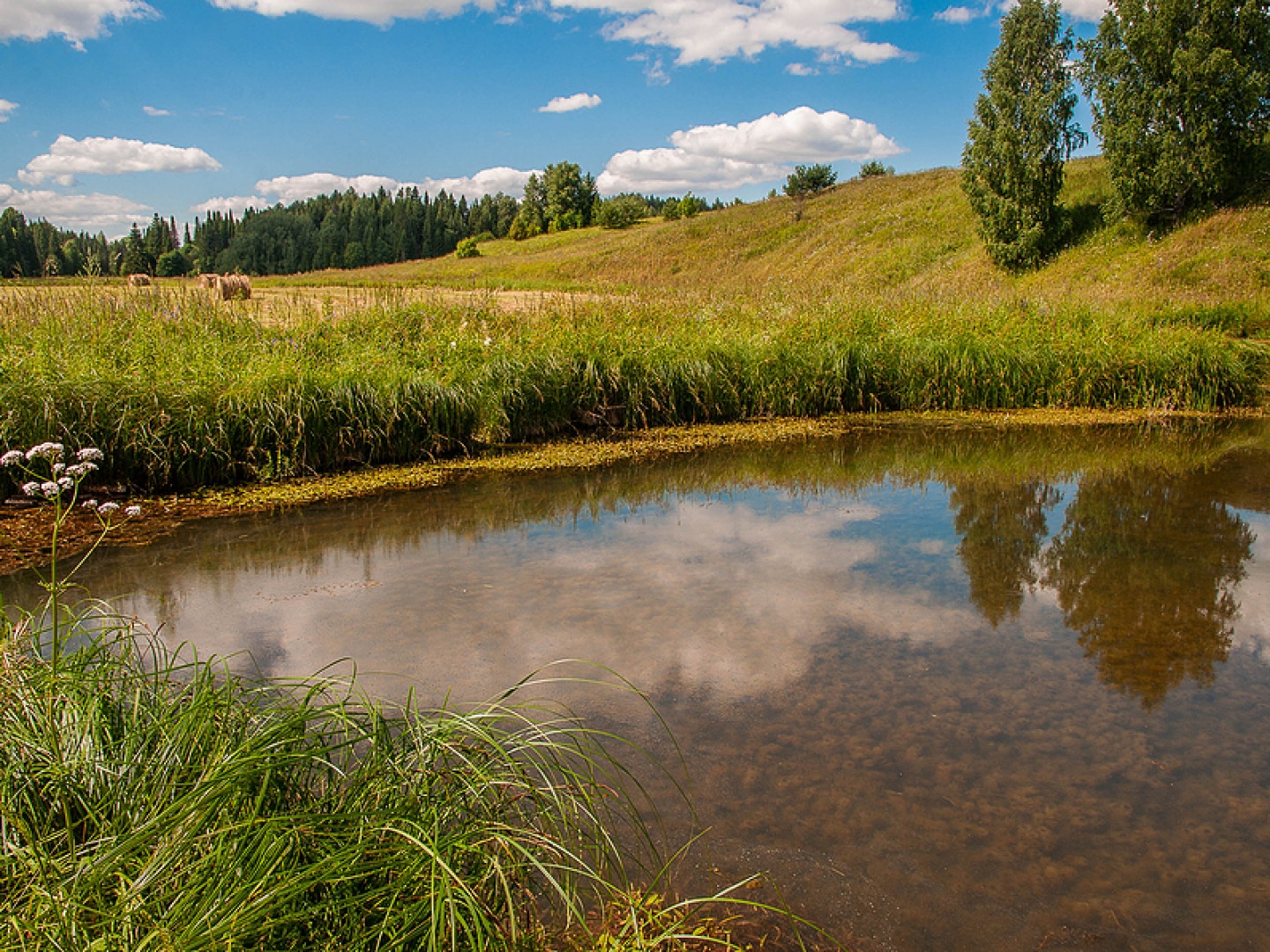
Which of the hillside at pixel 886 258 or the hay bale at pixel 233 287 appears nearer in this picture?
the hay bale at pixel 233 287

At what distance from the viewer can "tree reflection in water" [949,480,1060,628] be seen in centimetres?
408

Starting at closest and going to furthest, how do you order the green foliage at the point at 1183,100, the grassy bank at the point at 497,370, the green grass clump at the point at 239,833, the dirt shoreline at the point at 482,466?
the green grass clump at the point at 239,833 < the dirt shoreline at the point at 482,466 < the grassy bank at the point at 497,370 < the green foliage at the point at 1183,100

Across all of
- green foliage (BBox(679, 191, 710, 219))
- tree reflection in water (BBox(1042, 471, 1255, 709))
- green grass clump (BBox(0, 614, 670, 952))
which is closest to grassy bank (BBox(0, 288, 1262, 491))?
tree reflection in water (BBox(1042, 471, 1255, 709))

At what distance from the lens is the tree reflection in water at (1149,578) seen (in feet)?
11.1

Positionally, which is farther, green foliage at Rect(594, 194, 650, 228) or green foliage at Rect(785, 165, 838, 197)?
green foliage at Rect(594, 194, 650, 228)

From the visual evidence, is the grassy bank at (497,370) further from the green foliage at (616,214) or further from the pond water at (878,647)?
the green foliage at (616,214)

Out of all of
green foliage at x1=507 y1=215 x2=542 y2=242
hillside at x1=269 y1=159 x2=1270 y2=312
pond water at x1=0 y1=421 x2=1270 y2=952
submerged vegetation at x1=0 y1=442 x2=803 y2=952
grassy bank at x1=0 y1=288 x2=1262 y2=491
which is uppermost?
green foliage at x1=507 y1=215 x2=542 y2=242

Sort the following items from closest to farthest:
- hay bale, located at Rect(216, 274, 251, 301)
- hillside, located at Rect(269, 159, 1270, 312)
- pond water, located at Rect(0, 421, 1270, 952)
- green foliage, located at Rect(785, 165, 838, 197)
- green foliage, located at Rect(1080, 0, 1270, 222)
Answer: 1. pond water, located at Rect(0, 421, 1270, 952)
2. hay bale, located at Rect(216, 274, 251, 301)
3. hillside, located at Rect(269, 159, 1270, 312)
4. green foliage, located at Rect(1080, 0, 1270, 222)
5. green foliage, located at Rect(785, 165, 838, 197)

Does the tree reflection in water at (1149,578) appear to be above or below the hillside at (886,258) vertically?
below

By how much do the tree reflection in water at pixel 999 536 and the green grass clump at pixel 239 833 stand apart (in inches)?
113

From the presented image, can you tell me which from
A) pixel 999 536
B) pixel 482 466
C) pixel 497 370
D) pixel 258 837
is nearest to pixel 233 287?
pixel 497 370

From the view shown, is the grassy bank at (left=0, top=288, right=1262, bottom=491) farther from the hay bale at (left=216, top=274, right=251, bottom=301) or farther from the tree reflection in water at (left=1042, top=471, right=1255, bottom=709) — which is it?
the hay bale at (left=216, top=274, right=251, bottom=301)

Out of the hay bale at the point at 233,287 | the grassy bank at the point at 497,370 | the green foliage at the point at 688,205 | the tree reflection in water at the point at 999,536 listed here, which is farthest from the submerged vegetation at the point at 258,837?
the green foliage at the point at 688,205

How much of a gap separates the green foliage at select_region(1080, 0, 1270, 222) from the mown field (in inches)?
133
